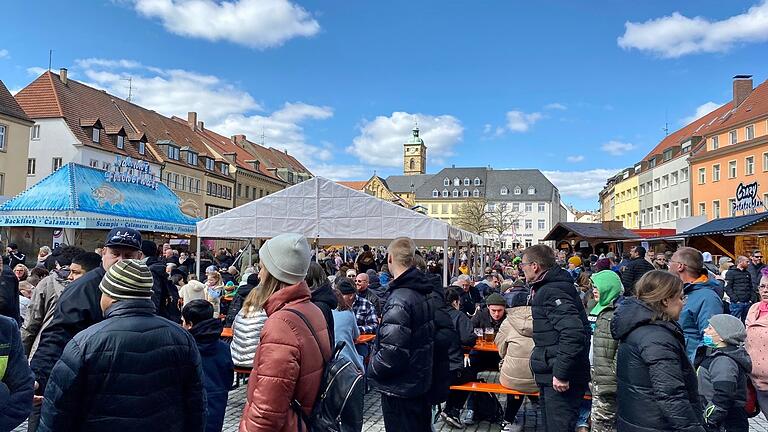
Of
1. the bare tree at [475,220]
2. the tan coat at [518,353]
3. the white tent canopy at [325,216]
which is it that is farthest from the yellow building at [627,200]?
the tan coat at [518,353]

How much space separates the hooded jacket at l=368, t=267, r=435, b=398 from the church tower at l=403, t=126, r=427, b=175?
117462mm

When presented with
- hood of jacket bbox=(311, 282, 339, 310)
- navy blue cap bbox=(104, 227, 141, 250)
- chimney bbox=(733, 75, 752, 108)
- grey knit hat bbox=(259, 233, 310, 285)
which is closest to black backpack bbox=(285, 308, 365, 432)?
grey knit hat bbox=(259, 233, 310, 285)

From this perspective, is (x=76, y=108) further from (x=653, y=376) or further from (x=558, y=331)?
(x=653, y=376)

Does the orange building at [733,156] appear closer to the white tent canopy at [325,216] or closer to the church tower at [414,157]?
the white tent canopy at [325,216]

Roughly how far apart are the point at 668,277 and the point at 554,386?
4.71 feet

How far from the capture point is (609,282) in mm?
4949

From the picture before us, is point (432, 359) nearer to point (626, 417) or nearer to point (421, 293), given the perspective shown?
point (421, 293)

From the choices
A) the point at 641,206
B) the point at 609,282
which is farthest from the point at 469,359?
the point at 641,206

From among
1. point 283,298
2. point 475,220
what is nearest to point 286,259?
point 283,298

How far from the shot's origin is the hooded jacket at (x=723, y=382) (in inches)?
151

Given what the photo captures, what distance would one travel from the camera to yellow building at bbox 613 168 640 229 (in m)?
56.9

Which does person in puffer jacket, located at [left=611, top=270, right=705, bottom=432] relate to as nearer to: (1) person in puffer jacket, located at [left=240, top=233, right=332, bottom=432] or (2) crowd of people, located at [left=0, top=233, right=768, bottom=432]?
(2) crowd of people, located at [left=0, top=233, right=768, bottom=432]

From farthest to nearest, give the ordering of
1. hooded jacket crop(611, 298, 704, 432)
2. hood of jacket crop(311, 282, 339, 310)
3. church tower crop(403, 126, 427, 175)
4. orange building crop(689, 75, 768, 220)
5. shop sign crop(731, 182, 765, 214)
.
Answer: church tower crop(403, 126, 427, 175) → orange building crop(689, 75, 768, 220) → shop sign crop(731, 182, 765, 214) → hood of jacket crop(311, 282, 339, 310) → hooded jacket crop(611, 298, 704, 432)

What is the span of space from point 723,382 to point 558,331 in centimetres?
110
